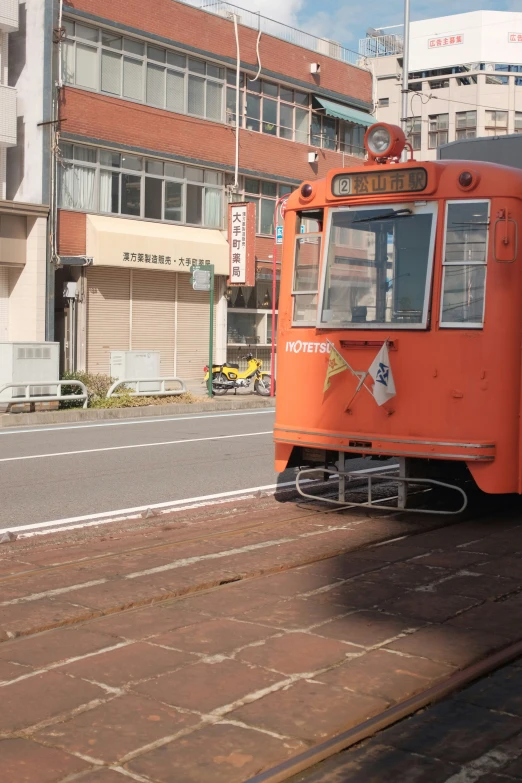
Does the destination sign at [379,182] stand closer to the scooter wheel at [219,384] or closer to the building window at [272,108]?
the scooter wheel at [219,384]

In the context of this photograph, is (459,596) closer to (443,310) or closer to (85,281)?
(443,310)

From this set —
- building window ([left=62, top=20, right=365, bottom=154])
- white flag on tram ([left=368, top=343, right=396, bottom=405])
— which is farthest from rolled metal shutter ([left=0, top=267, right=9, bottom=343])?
white flag on tram ([left=368, top=343, right=396, bottom=405])

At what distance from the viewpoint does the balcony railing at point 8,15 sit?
2667cm

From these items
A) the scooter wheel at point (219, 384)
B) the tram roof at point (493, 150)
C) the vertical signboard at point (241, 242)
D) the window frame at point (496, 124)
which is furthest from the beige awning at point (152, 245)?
the window frame at point (496, 124)

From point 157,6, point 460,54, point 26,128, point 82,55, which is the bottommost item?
point 26,128

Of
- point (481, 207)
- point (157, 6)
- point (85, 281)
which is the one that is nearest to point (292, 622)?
point (481, 207)

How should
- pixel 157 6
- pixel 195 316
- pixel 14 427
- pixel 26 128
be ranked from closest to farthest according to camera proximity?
pixel 14 427 → pixel 26 128 → pixel 157 6 → pixel 195 316

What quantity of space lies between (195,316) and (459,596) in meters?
27.2

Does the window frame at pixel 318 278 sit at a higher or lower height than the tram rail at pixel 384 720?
higher

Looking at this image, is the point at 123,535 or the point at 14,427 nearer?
the point at 123,535

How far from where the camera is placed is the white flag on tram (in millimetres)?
8547

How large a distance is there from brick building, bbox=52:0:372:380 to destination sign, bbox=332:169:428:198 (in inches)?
797

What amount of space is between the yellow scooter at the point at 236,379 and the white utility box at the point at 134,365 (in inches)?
138

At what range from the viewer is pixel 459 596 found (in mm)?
6348
